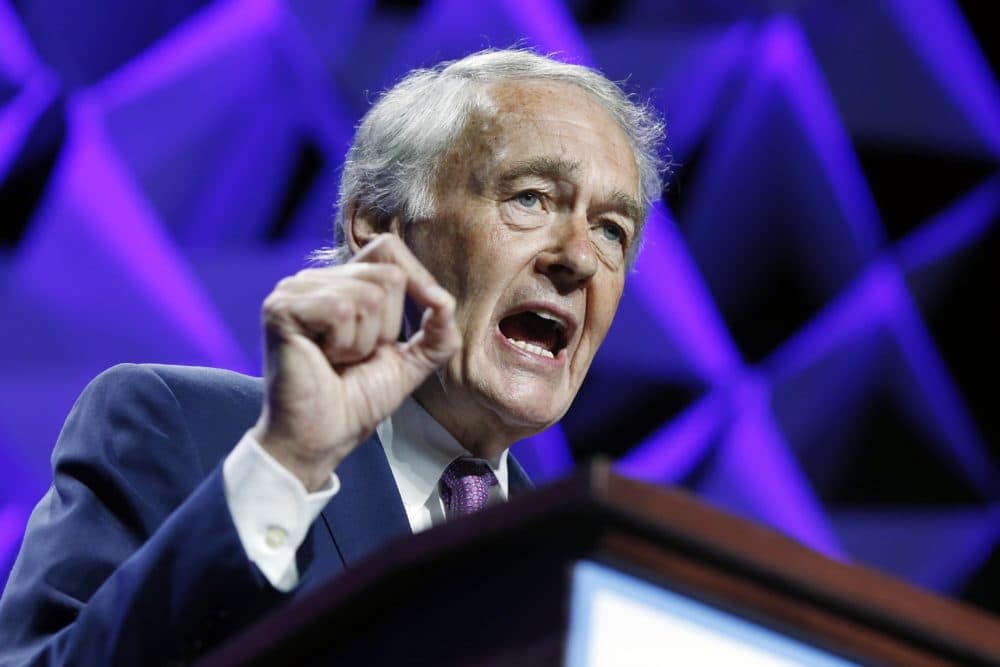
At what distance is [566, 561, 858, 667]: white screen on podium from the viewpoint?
0.55 meters

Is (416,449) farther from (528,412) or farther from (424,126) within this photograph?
(424,126)

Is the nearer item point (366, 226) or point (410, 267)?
point (410, 267)

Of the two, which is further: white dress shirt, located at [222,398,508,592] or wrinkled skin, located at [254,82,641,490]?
wrinkled skin, located at [254,82,641,490]

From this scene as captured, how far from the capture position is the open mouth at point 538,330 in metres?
1.50

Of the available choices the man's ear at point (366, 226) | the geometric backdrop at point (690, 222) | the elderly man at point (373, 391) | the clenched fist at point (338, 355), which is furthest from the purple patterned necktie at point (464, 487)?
the geometric backdrop at point (690, 222)

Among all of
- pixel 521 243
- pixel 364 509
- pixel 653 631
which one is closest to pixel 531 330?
pixel 521 243

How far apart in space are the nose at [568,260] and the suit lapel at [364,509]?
35 centimetres

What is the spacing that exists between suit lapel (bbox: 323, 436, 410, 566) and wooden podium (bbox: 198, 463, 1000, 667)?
0.50 m

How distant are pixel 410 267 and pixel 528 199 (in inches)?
23.2

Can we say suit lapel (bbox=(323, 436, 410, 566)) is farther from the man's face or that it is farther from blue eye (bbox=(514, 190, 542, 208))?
blue eye (bbox=(514, 190, 542, 208))

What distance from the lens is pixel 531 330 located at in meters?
1.53

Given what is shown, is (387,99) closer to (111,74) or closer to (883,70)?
(111,74)

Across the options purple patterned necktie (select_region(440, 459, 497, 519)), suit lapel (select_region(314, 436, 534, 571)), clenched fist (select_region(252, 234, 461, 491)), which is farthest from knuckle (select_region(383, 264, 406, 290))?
purple patterned necktie (select_region(440, 459, 497, 519))

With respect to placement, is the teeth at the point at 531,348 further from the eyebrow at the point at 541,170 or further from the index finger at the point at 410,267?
the index finger at the point at 410,267
